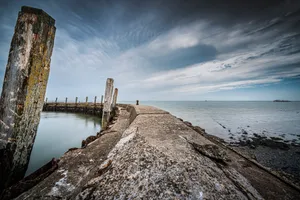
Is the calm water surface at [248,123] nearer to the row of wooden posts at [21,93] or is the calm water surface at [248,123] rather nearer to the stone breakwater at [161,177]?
the stone breakwater at [161,177]

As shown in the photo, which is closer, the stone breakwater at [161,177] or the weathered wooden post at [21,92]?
the stone breakwater at [161,177]

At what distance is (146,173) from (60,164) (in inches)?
62.6

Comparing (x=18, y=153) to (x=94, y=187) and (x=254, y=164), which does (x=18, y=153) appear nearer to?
(x=94, y=187)

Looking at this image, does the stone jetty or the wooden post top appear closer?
the stone jetty

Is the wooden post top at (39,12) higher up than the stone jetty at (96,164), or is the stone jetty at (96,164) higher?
the wooden post top at (39,12)

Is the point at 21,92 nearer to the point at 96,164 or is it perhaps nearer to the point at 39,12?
the point at 39,12

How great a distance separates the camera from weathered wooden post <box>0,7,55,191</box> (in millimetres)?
1583

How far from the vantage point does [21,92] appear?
1.63 meters

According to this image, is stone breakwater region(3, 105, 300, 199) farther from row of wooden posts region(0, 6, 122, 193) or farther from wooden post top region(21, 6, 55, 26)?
wooden post top region(21, 6, 55, 26)

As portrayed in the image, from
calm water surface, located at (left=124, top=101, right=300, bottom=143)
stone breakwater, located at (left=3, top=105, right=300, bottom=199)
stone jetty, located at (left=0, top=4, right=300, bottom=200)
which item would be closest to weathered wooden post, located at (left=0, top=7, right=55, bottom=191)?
stone jetty, located at (left=0, top=4, right=300, bottom=200)

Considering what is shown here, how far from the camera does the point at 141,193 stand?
2.68 ft

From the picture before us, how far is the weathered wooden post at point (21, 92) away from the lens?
1583 millimetres

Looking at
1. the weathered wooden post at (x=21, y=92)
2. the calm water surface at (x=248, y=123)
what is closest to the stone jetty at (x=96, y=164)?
the weathered wooden post at (x=21, y=92)

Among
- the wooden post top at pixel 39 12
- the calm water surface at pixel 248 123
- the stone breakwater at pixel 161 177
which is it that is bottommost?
the calm water surface at pixel 248 123
